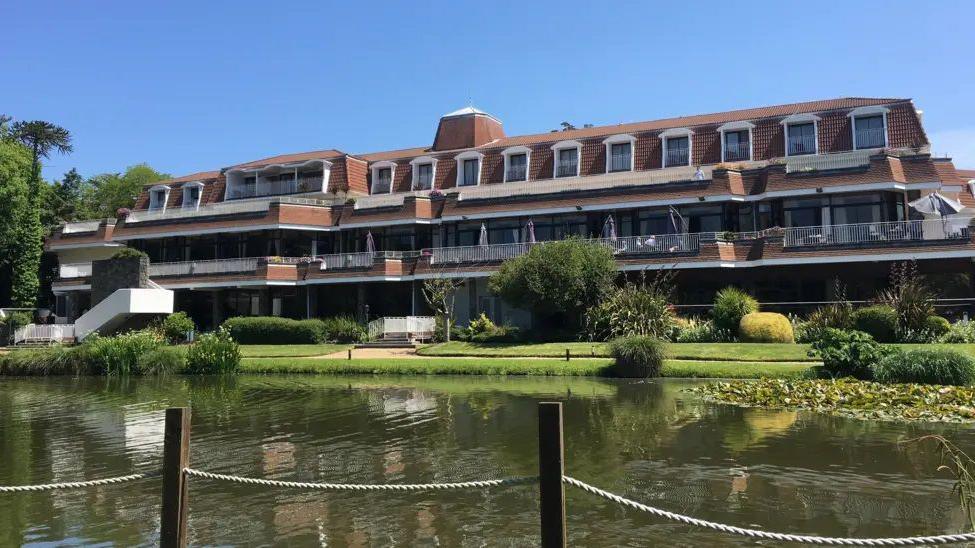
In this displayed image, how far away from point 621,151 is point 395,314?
630 inches

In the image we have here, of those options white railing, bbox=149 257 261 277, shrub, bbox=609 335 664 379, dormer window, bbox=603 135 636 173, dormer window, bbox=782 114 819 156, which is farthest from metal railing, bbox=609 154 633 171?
shrub, bbox=609 335 664 379

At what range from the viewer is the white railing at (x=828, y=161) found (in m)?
33.9

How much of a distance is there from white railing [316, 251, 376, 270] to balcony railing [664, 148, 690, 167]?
17239 mm

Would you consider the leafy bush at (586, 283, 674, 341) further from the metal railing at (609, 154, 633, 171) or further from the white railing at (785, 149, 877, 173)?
the metal railing at (609, 154, 633, 171)

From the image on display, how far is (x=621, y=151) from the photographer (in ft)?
136

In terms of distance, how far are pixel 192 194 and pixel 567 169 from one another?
2645 centimetres

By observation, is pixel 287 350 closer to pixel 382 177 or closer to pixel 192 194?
pixel 382 177

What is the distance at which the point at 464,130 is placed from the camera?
4909cm

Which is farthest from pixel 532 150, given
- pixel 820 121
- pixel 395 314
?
pixel 820 121

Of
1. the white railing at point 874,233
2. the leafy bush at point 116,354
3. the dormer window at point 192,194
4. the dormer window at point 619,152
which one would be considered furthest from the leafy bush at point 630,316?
the dormer window at point 192,194

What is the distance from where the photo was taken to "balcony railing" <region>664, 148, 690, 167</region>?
39.8 m

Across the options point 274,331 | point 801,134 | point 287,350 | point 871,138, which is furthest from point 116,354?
point 871,138

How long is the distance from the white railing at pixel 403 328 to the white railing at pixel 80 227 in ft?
87.4

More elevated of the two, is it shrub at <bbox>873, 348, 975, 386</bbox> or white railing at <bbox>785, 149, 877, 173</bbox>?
white railing at <bbox>785, 149, 877, 173</bbox>
